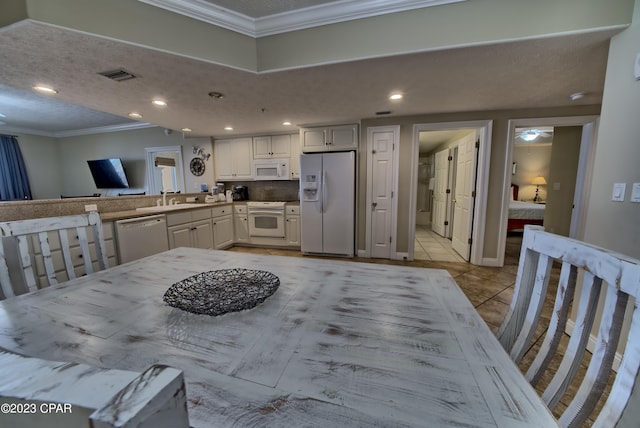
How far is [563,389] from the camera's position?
66cm

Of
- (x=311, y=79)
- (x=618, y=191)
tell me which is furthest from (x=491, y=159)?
(x=311, y=79)

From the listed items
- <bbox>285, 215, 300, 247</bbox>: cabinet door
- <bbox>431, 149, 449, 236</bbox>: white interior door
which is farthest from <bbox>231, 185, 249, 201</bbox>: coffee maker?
<bbox>431, 149, 449, 236</bbox>: white interior door

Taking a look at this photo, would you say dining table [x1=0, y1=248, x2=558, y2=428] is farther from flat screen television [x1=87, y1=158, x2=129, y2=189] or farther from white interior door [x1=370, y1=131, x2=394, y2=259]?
flat screen television [x1=87, y1=158, x2=129, y2=189]

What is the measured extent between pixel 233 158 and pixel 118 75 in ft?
8.46

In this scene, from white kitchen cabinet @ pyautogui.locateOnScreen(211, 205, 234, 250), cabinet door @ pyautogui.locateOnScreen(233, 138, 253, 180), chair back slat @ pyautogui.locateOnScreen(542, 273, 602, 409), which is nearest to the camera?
chair back slat @ pyautogui.locateOnScreen(542, 273, 602, 409)

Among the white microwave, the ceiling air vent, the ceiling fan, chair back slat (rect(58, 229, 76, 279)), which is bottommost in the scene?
chair back slat (rect(58, 229, 76, 279))

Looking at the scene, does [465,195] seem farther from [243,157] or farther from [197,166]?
[197,166]

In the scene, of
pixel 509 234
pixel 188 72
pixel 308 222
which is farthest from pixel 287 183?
pixel 509 234

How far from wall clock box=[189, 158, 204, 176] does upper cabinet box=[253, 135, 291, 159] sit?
116 cm

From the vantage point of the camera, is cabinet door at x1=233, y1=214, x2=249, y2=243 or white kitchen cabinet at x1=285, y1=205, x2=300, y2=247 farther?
cabinet door at x1=233, y1=214, x2=249, y2=243

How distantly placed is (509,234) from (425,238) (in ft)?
6.38

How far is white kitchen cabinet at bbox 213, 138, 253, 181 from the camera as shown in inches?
179

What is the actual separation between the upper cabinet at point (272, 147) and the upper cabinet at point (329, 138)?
18.9 inches

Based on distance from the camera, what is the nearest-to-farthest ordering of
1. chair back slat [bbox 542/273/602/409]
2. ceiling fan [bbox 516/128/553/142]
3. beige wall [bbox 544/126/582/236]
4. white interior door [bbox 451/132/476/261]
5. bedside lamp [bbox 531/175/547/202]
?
1. chair back slat [bbox 542/273/602/409]
2. white interior door [bbox 451/132/476/261]
3. beige wall [bbox 544/126/582/236]
4. ceiling fan [bbox 516/128/553/142]
5. bedside lamp [bbox 531/175/547/202]
